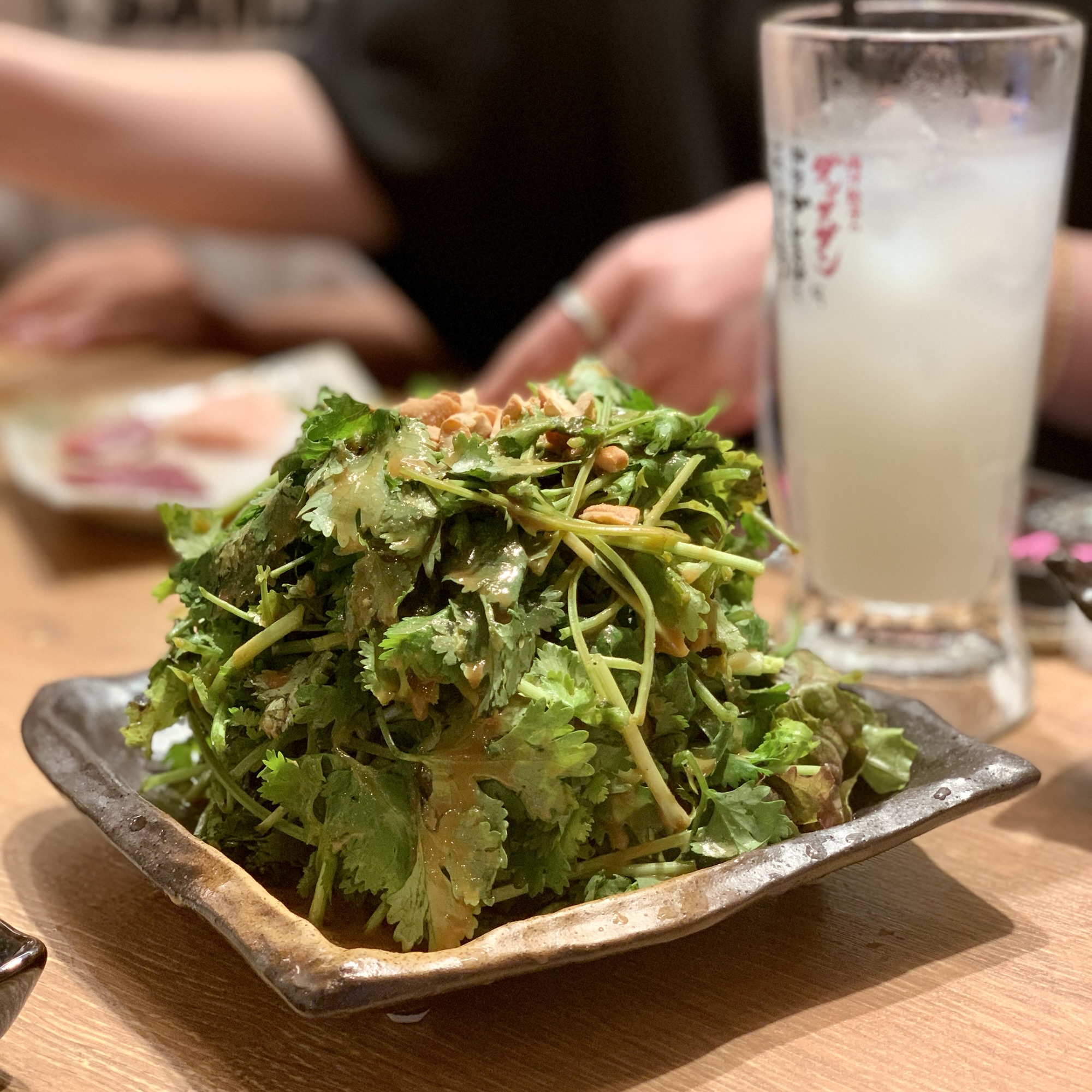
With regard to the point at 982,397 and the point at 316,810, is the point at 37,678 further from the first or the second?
the point at 982,397

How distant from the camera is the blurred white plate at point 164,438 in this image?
6.34ft

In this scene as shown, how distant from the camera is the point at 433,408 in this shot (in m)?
1.00

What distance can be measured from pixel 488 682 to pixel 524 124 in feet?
8.36

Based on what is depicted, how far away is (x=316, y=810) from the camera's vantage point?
889mm

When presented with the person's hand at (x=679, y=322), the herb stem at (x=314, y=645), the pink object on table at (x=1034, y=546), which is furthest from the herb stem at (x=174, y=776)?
the person's hand at (x=679, y=322)

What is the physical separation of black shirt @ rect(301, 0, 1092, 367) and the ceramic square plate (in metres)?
2.10

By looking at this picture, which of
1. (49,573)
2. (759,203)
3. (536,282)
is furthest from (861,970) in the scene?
(536,282)

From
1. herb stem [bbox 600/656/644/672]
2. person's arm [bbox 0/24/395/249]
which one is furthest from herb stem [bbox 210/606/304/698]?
person's arm [bbox 0/24/395/249]

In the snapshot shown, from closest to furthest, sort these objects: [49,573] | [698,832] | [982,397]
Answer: [698,832] < [982,397] < [49,573]

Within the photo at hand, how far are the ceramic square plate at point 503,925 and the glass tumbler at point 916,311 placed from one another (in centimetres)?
36

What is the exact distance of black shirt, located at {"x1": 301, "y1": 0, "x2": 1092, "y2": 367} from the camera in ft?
9.34

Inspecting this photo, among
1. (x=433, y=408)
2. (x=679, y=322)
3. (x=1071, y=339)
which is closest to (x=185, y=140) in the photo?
(x=679, y=322)

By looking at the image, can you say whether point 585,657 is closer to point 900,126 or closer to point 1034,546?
point 900,126

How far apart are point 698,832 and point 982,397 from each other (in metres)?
0.62
